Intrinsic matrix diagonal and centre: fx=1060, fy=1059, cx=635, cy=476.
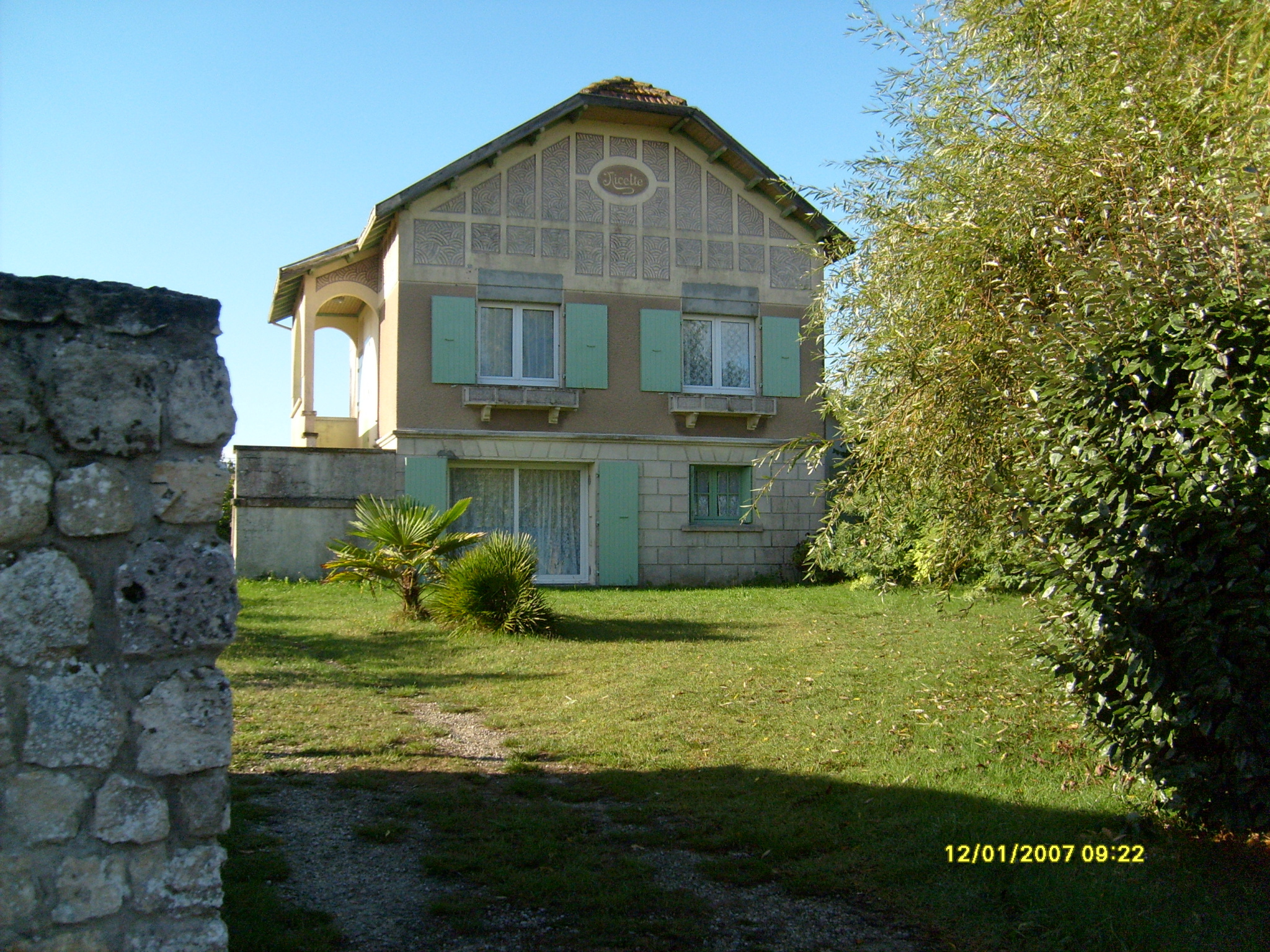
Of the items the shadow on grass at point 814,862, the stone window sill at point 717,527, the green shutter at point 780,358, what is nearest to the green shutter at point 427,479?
the stone window sill at point 717,527

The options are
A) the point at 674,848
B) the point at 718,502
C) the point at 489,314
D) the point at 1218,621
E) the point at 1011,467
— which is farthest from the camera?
the point at 718,502

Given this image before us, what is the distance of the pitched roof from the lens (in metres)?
16.3

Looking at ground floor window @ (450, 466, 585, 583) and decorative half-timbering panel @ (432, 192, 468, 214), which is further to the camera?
ground floor window @ (450, 466, 585, 583)

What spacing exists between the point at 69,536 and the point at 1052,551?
3991mm

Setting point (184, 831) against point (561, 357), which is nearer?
point (184, 831)

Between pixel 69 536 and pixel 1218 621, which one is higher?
pixel 69 536

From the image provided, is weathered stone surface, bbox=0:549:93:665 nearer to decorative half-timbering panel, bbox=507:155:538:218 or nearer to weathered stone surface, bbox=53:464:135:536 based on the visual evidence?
weathered stone surface, bbox=53:464:135:536

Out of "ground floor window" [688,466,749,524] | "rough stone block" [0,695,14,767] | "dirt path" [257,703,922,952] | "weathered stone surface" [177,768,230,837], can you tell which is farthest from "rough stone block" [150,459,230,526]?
"ground floor window" [688,466,749,524]

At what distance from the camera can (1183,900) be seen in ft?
13.4

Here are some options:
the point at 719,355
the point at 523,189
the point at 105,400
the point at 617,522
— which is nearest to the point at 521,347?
the point at 523,189

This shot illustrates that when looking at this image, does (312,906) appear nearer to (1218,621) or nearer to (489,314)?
Answer: (1218,621)

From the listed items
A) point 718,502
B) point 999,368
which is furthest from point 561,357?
point 999,368

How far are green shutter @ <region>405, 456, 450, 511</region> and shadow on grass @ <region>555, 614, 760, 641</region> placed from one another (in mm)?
4550
